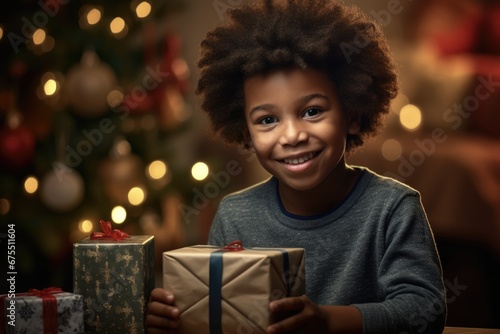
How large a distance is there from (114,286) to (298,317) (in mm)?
336

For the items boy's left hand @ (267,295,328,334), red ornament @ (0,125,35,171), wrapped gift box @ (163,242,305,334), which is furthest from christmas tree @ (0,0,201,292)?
boy's left hand @ (267,295,328,334)

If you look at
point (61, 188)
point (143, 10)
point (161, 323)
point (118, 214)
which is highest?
point (143, 10)

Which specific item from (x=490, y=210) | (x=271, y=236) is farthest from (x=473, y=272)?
(x=271, y=236)

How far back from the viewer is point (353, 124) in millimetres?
1652

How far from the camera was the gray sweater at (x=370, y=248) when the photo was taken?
138cm

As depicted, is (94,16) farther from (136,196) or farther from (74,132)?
(136,196)

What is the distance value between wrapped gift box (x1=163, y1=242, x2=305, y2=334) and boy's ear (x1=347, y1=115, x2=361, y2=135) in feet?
1.39

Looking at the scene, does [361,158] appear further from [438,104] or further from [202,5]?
[202,5]

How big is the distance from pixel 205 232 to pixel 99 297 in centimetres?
222

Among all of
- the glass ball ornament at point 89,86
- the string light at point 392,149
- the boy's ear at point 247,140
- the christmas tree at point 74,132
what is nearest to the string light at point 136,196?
the christmas tree at point 74,132

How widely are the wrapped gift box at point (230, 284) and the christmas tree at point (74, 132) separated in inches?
59.5

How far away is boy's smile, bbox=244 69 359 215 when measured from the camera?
59.0 inches

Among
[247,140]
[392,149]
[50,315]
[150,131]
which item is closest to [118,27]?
[150,131]

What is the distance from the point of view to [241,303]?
1.25 meters
